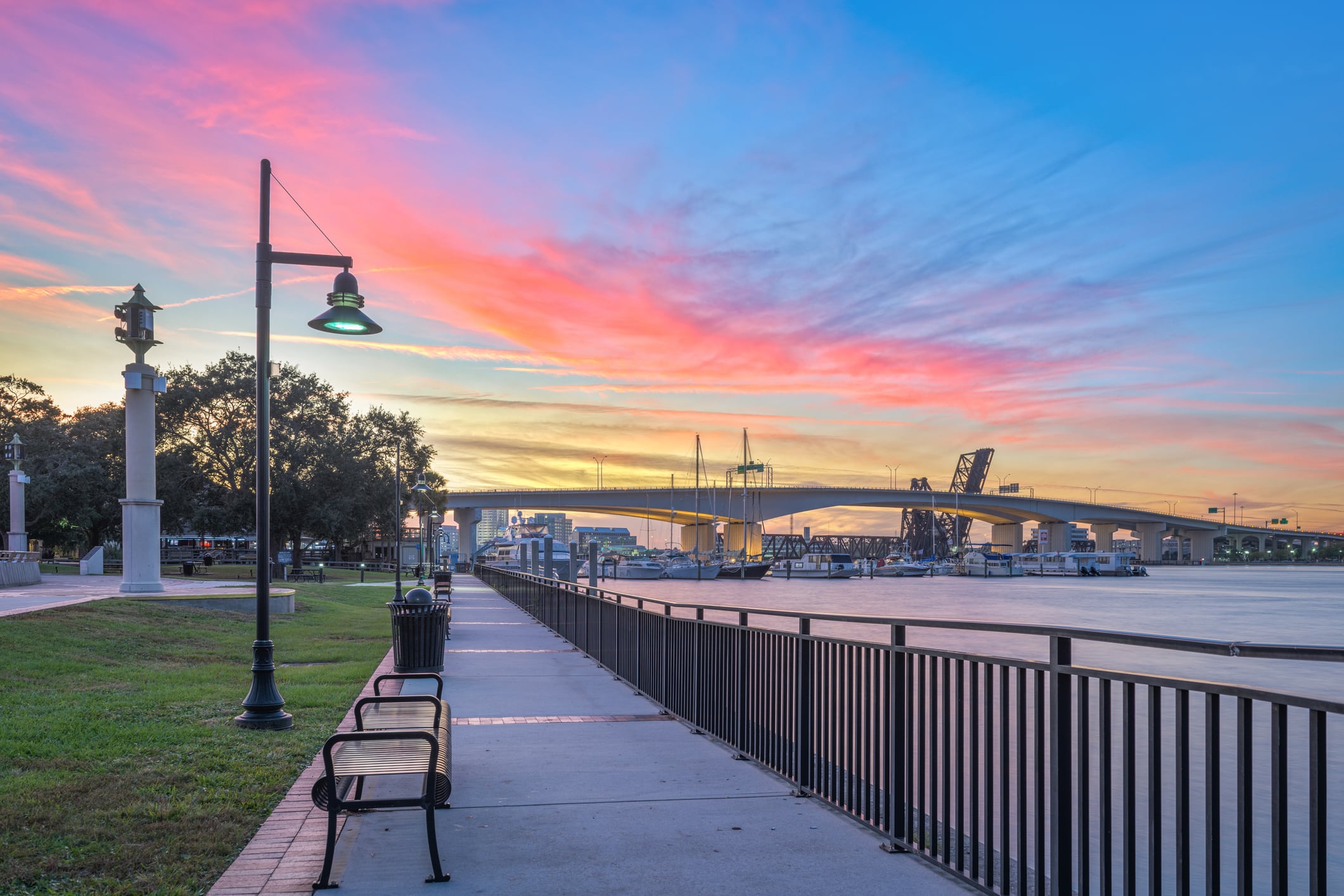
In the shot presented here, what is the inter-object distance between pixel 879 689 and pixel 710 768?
199 cm

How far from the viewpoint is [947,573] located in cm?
14488

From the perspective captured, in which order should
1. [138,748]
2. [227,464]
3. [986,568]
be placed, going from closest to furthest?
[138,748] → [227,464] → [986,568]

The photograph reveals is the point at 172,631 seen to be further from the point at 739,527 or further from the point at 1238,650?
the point at 739,527

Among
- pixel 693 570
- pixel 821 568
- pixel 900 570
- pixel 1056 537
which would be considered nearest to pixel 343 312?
pixel 693 570

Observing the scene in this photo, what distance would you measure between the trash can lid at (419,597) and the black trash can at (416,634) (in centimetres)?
6

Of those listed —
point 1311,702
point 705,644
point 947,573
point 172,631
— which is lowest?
point 947,573

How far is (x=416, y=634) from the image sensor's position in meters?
12.3

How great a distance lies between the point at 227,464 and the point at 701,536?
8700 centimetres

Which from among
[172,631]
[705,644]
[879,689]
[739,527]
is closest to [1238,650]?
[879,689]

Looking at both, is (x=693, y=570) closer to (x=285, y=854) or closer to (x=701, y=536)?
(x=701, y=536)

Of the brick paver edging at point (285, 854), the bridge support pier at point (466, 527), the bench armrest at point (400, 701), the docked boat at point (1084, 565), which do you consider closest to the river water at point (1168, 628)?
the bench armrest at point (400, 701)

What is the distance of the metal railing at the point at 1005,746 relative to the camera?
336cm

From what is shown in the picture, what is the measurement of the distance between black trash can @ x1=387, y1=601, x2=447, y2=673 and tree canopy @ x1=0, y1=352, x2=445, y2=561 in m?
41.1

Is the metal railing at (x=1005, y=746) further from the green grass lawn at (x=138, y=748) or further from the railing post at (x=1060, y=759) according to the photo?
the green grass lawn at (x=138, y=748)
